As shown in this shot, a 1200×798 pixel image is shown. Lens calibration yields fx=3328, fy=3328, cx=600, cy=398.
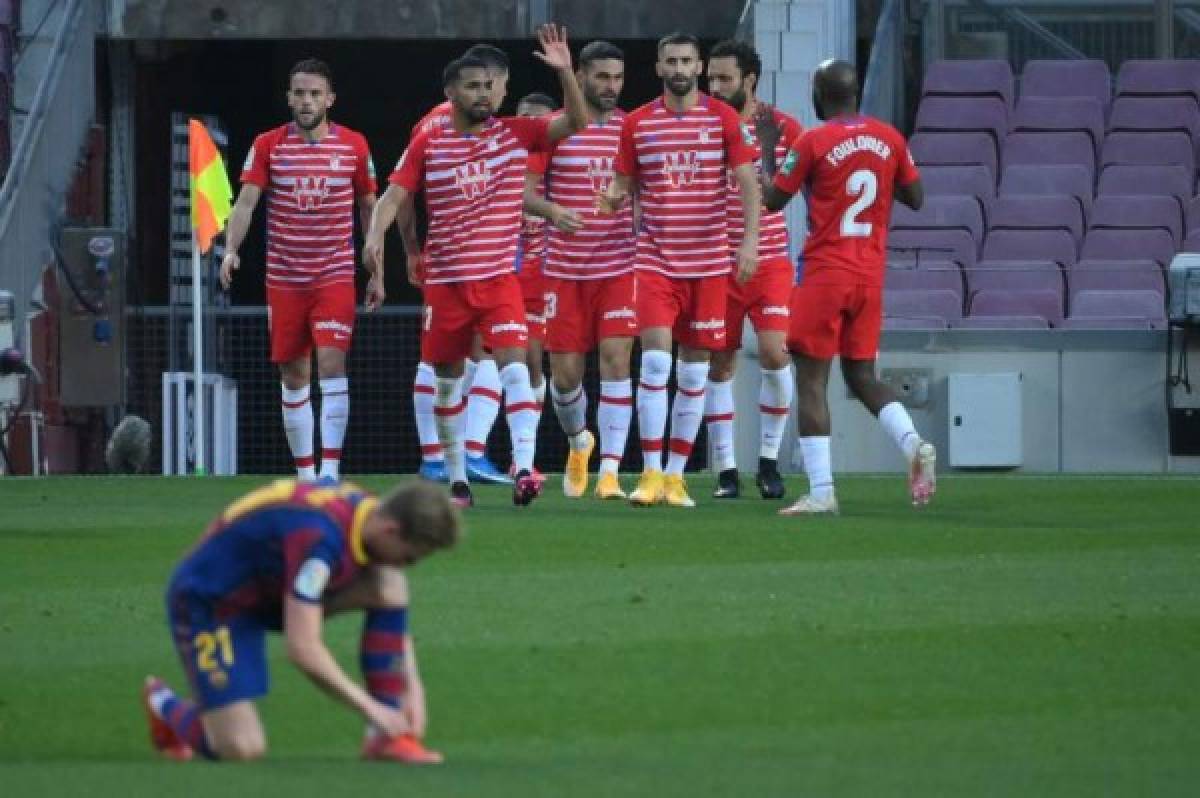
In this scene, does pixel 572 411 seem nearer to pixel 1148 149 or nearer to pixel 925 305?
pixel 925 305

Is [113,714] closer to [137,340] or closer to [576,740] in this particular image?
[576,740]

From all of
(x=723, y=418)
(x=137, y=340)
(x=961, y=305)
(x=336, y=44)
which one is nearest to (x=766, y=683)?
(x=723, y=418)

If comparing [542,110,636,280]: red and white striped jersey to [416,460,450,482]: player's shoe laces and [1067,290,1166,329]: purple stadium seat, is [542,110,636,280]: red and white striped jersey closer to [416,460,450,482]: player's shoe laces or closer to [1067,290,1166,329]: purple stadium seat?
[416,460,450,482]: player's shoe laces

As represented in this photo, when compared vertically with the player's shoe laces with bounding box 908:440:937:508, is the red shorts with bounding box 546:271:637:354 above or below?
above

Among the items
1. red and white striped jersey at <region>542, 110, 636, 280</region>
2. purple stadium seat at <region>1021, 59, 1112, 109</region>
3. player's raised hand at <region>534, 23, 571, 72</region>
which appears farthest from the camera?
purple stadium seat at <region>1021, 59, 1112, 109</region>

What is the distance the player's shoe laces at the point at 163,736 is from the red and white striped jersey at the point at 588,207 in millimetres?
9946

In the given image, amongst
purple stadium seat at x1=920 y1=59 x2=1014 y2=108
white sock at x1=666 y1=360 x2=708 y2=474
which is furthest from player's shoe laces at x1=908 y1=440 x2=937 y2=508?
purple stadium seat at x1=920 y1=59 x2=1014 y2=108

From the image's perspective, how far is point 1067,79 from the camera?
28016 mm

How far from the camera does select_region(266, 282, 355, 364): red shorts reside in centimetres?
1800

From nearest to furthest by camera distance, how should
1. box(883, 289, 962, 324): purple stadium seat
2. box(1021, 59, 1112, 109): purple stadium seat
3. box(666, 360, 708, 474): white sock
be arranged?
box(666, 360, 708, 474): white sock → box(883, 289, 962, 324): purple stadium seat → box(1021, 59, 1112, 109): purple stadium seat

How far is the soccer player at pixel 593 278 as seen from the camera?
17.6 m

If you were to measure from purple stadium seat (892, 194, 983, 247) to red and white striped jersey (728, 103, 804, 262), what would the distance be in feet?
23.6

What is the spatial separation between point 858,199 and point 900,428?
1.12 meters

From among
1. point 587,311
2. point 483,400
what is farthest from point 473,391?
point 587,311
